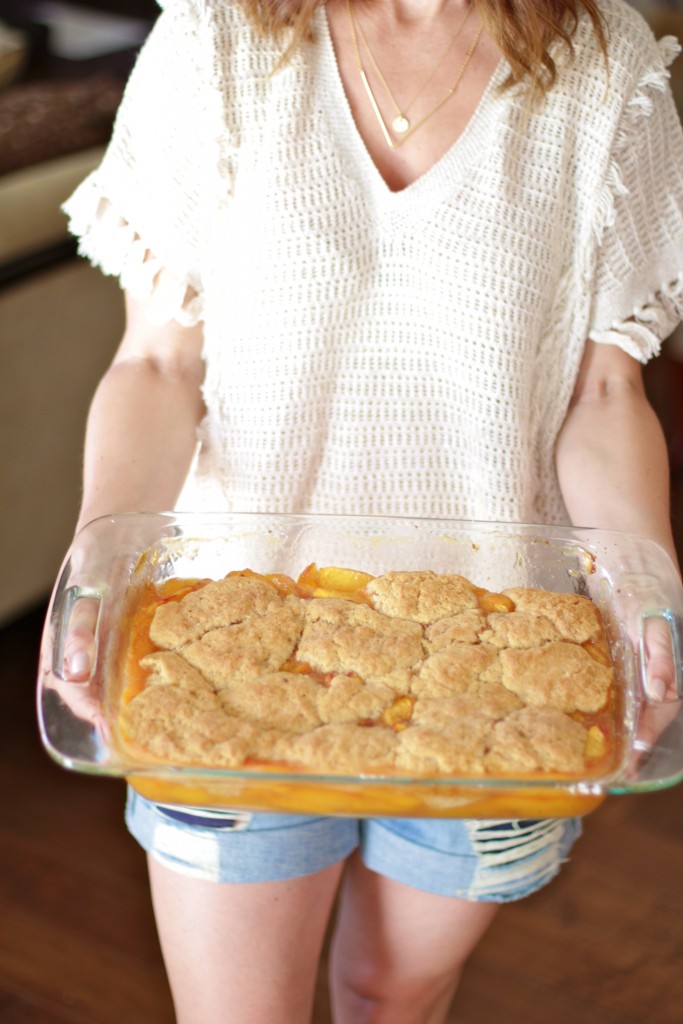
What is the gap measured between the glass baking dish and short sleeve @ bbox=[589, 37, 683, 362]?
0.28 metres

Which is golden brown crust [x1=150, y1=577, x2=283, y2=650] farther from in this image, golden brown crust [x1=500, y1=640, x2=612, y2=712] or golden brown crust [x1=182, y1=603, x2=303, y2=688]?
golden brown crust [x1=500, y1=640, x2=612, y2=712]

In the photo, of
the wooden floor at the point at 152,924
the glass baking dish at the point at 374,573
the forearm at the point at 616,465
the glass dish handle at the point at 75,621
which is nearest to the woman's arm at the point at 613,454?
the forearm at the point at 616,465

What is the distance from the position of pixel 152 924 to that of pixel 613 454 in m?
1.07

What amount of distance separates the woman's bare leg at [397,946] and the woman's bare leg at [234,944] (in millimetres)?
96

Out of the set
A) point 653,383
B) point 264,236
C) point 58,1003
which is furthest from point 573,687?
point 653,383

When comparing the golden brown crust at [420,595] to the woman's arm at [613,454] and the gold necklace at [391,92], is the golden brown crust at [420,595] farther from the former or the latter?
the gold necklace at [391,92]

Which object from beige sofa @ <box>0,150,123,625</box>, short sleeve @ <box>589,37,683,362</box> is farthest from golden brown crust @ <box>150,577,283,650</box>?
beige sofa @ <box>0,150,123,625</box>

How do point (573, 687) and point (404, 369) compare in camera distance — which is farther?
point (404, 369)

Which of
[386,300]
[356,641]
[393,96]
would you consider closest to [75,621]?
[356,641]

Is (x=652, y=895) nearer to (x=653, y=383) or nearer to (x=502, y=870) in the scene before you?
(x=502, y=870)

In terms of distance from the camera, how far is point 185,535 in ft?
2.93

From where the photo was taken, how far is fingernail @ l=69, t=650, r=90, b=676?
2.44 ft

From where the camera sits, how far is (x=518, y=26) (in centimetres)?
101

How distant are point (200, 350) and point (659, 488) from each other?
45 cm
